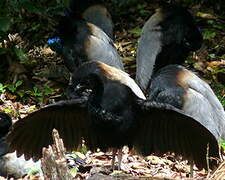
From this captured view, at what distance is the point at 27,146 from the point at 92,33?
3.20 metres

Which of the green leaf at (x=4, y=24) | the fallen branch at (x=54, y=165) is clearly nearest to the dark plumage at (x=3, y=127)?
the green leaf at (x=4, y=24)

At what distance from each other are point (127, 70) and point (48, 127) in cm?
346

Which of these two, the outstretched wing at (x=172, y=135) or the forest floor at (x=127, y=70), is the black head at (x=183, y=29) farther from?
the outstretched wing at (x=172, y=135)

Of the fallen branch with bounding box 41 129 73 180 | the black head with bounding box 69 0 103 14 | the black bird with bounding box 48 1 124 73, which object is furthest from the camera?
the black head with bounding box 69 0 103 14

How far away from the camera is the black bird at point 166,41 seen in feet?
27.5

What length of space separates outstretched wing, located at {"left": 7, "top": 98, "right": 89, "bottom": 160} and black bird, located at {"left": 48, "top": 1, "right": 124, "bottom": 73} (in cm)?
247

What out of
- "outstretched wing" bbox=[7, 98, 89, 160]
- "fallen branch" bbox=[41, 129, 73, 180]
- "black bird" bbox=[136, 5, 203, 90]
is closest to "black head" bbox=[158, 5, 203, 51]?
"black bird" bbox=[136, 5, 203, 90]

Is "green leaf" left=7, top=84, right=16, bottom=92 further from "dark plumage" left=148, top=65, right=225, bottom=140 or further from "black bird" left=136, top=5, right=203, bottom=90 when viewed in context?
"dark plumage" left=148, top=65, right=225, bottom=140

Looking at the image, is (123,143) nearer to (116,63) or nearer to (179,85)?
(179,85)

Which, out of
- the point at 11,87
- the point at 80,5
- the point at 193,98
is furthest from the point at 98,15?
the point at 193,98

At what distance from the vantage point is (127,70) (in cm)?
966

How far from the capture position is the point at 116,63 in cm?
880

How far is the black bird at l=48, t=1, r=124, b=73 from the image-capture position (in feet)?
29.4

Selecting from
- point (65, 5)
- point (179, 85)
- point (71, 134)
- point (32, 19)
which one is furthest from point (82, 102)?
point (32, 19)
